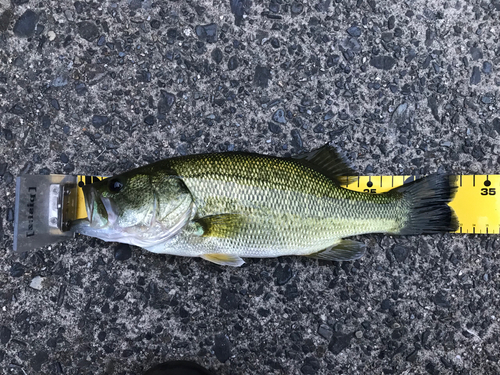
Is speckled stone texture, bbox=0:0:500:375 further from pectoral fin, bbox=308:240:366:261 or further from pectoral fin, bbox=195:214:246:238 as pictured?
pectoral fin, bbox=195:214:246:238

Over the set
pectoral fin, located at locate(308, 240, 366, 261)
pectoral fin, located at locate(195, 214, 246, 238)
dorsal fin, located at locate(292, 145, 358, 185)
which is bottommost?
pectoral fin, located at locate(308, 240, 366, 261)

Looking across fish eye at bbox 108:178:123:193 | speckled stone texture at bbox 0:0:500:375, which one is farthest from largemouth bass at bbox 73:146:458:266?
speckled stone texture at bbox 0:0:500:375

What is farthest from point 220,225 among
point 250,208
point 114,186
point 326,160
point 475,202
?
point 475,202

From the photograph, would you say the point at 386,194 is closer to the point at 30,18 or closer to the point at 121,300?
the point at 121,300

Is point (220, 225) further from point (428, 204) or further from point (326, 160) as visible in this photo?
point (428, 204)

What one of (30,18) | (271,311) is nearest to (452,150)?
(271,311)

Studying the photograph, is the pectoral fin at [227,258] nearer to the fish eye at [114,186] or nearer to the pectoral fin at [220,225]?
the pectoral fin at [220,225]

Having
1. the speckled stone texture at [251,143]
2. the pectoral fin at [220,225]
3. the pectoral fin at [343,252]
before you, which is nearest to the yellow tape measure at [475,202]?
the speckled stone texture at [251,143]
